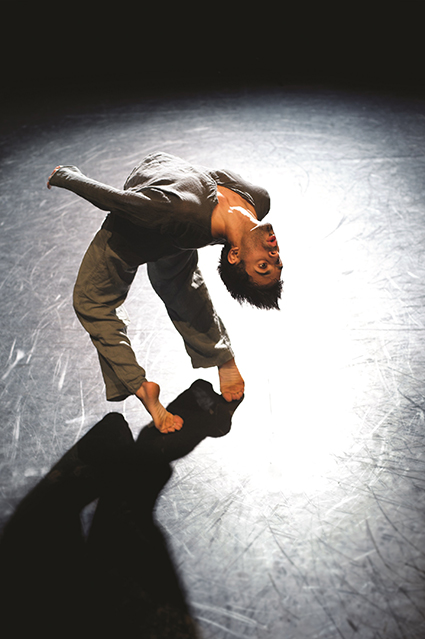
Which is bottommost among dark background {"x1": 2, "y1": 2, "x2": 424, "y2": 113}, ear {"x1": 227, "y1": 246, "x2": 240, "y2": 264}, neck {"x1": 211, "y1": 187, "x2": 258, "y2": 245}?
ear {"x1": 227, "y1": 246, "x2": 240, "y2": 264}

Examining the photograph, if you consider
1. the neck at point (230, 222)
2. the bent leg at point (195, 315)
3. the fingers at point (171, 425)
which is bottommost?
the fingers at point (171, 425)

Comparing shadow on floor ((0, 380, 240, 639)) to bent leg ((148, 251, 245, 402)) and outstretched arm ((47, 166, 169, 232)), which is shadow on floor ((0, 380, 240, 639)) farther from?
outstretched arm ((47, 166, 169, 232))

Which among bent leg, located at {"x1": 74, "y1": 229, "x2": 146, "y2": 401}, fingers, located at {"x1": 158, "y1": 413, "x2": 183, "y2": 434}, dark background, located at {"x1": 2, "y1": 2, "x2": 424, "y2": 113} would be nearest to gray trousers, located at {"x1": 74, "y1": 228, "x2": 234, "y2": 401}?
bent leg, located at {"x1": 74, "y1": 229, "x2": 146, "y2": 401}

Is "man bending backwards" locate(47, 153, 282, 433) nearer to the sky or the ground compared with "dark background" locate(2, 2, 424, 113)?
nearer to the ground

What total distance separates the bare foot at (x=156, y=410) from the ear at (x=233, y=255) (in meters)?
0.54

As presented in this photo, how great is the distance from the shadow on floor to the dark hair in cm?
56

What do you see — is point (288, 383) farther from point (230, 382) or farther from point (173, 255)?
point (173, 255)

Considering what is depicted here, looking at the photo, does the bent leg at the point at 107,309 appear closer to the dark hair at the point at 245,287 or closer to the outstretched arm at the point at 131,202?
the outstretched arm at the point at 131,202

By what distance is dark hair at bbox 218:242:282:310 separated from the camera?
1.59 m

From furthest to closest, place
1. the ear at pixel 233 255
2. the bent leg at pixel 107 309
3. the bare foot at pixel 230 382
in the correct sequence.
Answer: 1. the bare foot at pixel 230 382
2. the bent leg at pixel 107 309
3. the ear at pixel 233 255

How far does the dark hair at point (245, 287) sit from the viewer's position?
1.59 metres

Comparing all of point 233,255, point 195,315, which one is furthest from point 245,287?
point 195,315

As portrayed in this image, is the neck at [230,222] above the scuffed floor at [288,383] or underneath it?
above

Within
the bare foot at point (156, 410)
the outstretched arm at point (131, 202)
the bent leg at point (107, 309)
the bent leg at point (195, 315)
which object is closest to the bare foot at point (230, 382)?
the bent leg at point (195, 315)
